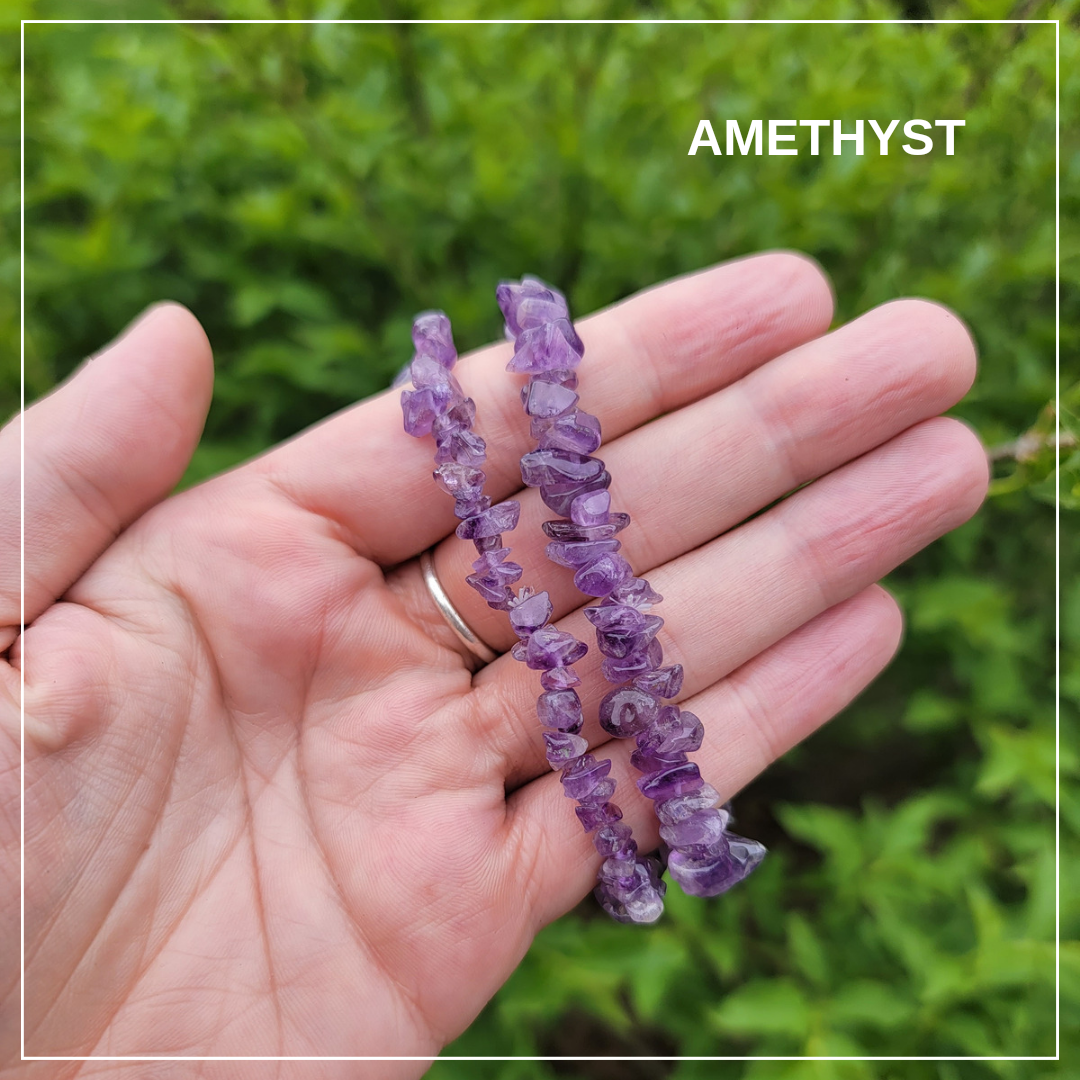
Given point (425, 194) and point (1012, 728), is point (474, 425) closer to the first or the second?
point (425, 194)

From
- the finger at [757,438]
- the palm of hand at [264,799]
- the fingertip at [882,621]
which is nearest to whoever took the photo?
the palm of hand at [264,799]

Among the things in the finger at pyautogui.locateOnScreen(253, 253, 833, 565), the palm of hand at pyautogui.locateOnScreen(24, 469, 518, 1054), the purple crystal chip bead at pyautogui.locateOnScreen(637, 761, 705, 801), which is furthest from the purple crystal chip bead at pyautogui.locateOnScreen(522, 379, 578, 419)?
the purple crystal chip bead at pyautogui.locateOnScreen(637, 761, 705, 801)

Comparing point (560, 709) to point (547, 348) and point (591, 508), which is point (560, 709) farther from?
point (547, 348)

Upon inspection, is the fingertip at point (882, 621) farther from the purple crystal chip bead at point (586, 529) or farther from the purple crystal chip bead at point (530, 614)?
the purple crystal chip bead at point (530, 614)

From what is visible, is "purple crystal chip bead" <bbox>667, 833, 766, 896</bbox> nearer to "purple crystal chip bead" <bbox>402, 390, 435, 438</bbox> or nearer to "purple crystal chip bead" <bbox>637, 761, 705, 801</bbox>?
"purple crystal chip bead" <bbox>637, 761, 705, 801</bbox>

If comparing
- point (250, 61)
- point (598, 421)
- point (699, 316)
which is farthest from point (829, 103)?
point (250, 61)

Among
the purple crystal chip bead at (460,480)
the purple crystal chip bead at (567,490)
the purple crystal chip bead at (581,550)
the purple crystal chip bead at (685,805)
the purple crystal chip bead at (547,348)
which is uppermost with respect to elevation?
the purple crystal chip bead at (547,348)

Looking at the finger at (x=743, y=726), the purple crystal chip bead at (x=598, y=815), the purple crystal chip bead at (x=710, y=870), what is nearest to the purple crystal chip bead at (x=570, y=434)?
the finger at (x=743, y=726)
